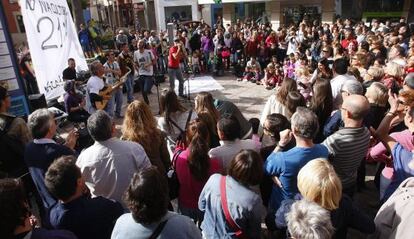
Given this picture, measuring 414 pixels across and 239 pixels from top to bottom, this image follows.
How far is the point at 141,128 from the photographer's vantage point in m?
3.42

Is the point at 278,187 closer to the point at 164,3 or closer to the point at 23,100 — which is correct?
the point at 23,100

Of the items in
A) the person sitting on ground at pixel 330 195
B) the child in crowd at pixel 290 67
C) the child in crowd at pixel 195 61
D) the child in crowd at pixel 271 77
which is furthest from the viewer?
the child in crowd at pixel 195 61

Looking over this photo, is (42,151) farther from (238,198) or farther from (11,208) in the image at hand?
(238,198)

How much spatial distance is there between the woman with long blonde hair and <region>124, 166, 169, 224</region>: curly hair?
1391 millimetres

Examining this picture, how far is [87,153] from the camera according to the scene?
9.62ft

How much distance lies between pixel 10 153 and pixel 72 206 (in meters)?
1.66

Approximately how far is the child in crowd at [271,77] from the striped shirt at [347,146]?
7.54 m

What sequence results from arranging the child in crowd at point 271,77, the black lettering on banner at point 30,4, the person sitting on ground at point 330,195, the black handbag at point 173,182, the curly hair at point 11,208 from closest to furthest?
the curly hair at point 11,208, the person sitting on ground at point 330,195, the black handbag at point 173,182, the black lettering on banner at point 30,4, the child in crowd at point 271,77

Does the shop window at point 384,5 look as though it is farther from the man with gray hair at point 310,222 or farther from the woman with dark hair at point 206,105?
the man with gray hair at point 310,222

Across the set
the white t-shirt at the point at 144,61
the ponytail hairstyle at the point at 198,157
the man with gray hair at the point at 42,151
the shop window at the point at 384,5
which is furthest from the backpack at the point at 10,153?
the shop window at the point at 384,5

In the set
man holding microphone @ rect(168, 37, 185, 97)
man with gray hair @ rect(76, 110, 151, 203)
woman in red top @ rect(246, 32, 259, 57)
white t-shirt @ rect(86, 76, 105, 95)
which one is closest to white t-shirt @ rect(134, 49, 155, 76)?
man holding microphone @ rect(168, 37, 185, 97)

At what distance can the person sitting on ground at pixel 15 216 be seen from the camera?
1800 mm

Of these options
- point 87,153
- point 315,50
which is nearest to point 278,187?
point 87,153

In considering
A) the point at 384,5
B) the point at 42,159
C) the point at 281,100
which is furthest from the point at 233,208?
the point at 384,5
